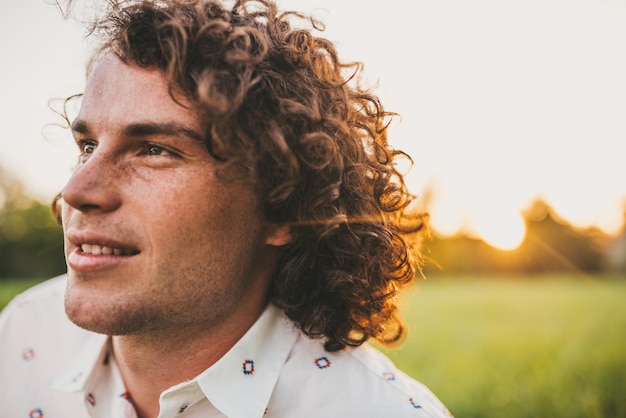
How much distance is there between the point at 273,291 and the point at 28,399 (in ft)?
4.74

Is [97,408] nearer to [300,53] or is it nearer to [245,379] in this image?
[245,379]

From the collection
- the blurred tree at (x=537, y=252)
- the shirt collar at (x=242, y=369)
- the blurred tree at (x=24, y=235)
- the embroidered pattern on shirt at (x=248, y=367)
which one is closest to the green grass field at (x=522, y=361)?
the shirt collar at (x=242, y=369)

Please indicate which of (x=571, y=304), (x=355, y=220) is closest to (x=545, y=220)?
(x=571, y=304)

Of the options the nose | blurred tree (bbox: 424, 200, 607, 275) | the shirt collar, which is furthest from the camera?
blurred tree (bbox: 424, 200, 607, 275)

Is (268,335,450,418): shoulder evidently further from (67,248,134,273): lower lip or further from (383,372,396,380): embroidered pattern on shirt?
(67,248,134,273): lower lip

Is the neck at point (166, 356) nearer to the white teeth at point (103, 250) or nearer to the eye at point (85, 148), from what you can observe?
the white teeth at point (103, 250)

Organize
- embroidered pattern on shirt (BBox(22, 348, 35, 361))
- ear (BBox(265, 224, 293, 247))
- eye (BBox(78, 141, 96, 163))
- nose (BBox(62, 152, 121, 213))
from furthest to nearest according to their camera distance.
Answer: embroidered pattern on shirt (BBox(22, 348, 35, 361)) → ear (BBox(265, 224, 293, 247)) → eye (BBox(78, 141, 96, 163)) → nose (BBox(62, 152, 121, 213))

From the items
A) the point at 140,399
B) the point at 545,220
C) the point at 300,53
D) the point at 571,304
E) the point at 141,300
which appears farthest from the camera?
the point at 545,220

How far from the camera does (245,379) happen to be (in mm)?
2256

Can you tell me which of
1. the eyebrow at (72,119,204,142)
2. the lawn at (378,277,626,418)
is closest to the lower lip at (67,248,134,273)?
the eyebrow at (72,119,204,142)

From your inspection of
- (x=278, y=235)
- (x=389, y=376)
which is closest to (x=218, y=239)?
(x=278, y=235)

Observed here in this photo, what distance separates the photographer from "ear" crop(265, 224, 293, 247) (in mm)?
2551

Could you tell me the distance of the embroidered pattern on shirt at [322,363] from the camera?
2394 millimetres

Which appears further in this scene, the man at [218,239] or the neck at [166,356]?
the neck at [166,356]
